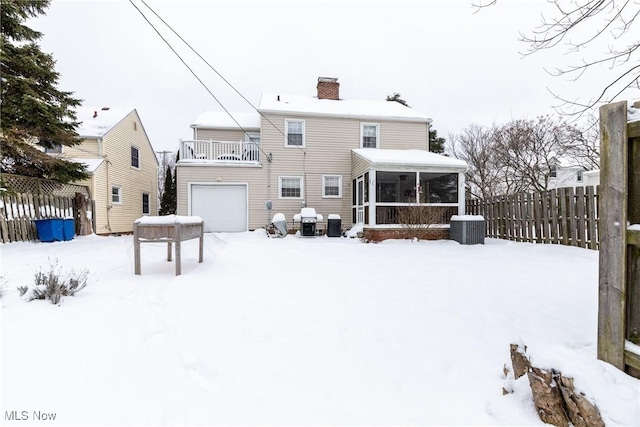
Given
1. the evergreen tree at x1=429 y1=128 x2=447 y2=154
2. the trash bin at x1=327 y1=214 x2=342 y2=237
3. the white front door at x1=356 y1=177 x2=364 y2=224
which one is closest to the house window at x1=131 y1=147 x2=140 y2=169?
the trash bin at x1=327 y1=214 x2=342 y2=237

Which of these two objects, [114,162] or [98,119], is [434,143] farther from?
[98,119]

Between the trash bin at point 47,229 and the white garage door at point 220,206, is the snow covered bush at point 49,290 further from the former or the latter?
the white garage door at point 220,206

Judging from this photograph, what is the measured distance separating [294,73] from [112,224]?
1443cm

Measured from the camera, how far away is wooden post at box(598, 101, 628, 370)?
5.74ft

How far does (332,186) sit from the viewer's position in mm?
14281

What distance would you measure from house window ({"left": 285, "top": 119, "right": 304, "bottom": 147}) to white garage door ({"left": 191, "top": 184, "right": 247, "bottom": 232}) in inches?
120

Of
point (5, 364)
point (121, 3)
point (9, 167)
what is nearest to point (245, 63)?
point (121, 3)

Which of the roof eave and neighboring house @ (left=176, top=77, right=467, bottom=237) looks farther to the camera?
the roof eave

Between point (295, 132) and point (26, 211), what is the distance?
9.82m

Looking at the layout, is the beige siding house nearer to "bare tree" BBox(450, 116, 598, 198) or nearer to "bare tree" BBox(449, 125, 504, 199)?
"bare tree" BBox(449, 125, 504, 199)

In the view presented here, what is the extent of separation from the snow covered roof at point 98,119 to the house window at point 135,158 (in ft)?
6.03

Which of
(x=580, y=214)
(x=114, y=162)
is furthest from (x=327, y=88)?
(x=580, y=214)

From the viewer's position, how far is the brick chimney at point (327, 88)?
52.7 feet

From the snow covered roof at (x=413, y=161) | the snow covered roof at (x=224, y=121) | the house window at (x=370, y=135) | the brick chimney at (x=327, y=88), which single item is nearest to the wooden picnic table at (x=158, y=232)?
the snow covered roof at (x=413, y=161)
